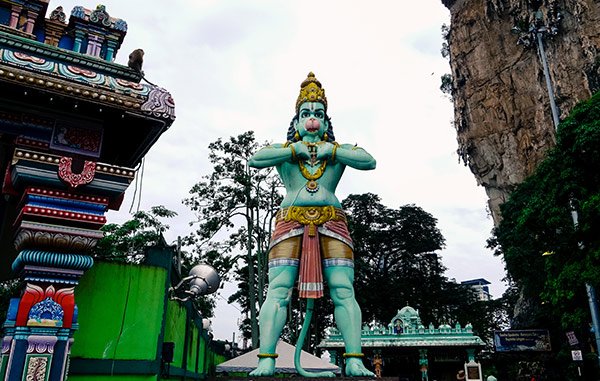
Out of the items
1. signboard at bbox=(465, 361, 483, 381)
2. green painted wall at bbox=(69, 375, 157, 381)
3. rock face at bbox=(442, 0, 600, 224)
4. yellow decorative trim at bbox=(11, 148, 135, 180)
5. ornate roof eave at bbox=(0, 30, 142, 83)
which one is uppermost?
rock face at bbox=(442, 0, 600, 224)

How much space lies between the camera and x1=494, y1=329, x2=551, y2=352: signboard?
21.5 meters

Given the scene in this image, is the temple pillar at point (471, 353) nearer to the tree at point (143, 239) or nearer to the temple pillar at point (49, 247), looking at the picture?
the tree at point (143, 239)

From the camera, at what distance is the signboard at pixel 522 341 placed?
2155 cm

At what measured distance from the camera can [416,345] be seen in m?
18.7

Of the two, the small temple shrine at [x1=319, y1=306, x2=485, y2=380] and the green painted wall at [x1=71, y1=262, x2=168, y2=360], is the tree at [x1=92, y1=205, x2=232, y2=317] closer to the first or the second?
the small temple shrine at [x1=319, y1=306, x2=485, y2=380]

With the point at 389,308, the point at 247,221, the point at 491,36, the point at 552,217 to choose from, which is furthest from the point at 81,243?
the point at 491,36

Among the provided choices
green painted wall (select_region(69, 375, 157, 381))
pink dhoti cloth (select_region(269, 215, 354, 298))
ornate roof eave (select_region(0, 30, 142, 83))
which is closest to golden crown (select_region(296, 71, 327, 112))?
pink dhoti cloth (select_region(269, 215, 354, 298))

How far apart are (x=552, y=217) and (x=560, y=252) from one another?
1.27m

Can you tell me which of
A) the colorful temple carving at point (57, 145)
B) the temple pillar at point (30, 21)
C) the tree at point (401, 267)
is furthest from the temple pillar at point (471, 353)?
the temple pillar at point (30, 21)

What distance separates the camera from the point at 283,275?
5.53 metres

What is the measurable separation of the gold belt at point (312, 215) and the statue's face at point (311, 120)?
104 cm

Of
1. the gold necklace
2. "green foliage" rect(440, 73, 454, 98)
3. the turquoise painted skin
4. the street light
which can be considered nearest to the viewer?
the turquoise painted skin

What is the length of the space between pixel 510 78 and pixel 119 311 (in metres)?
33.7

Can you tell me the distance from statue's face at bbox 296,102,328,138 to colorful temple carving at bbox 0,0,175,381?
1861mm
